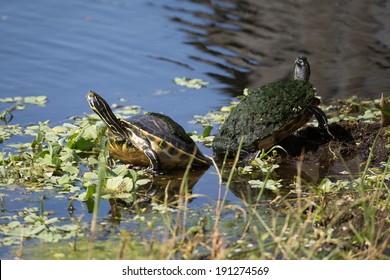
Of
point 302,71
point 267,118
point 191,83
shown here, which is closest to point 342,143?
point 267,118

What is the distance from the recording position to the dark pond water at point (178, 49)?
8578mm

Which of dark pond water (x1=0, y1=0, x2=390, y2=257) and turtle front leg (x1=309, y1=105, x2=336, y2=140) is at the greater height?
turtle front leg (x1=309, y1=105, x2=336, y2=140)

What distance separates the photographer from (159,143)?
627 cm

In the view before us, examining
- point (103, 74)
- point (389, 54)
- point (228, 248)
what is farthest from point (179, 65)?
point (228, 248)

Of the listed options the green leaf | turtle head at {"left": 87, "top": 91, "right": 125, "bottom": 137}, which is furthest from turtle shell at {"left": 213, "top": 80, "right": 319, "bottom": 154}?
the green leaf

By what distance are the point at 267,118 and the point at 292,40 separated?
171 inches

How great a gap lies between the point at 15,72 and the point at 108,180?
14.2 ft

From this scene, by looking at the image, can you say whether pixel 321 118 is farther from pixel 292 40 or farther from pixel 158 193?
pixel 292 40

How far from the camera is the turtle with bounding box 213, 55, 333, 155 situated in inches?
252

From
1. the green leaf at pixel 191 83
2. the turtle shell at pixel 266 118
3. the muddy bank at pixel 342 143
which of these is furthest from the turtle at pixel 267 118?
the green leaf at pixel 191 83

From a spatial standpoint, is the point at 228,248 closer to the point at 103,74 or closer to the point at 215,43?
the point at 103,74

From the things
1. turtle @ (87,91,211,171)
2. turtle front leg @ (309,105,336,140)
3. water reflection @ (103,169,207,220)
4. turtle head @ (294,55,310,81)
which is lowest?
water reflection @ (103,169,207,220)

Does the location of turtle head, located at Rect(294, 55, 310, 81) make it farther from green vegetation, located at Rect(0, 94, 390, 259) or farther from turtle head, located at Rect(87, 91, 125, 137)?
turtle head, located at Rect(87, 91, 125, 137)

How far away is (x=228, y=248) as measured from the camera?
4.29 metres
